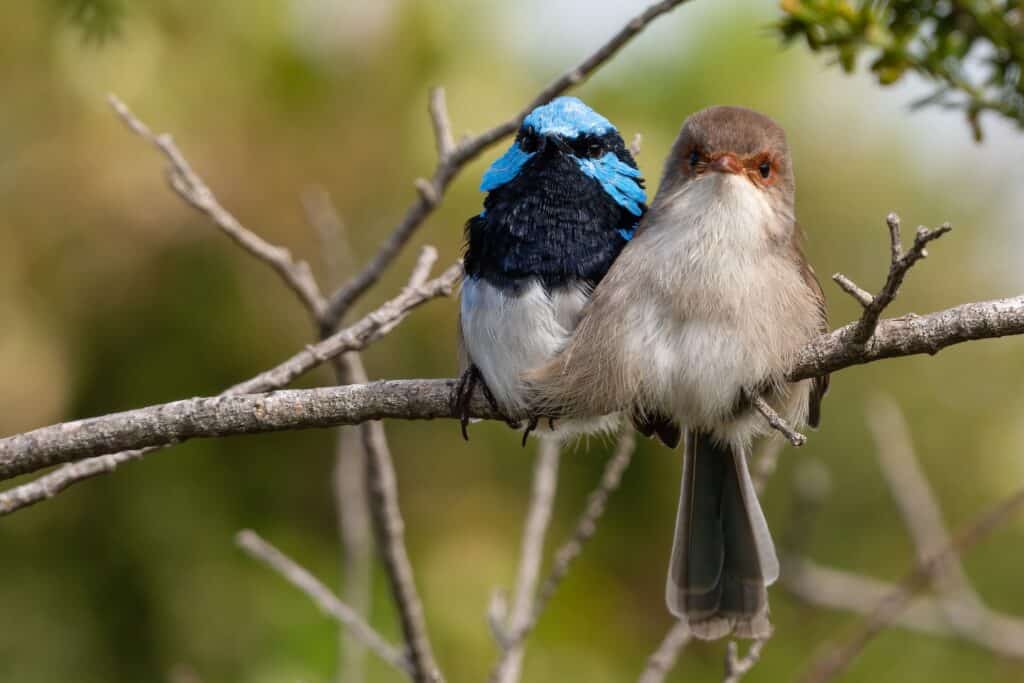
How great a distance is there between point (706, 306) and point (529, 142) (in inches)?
29.7

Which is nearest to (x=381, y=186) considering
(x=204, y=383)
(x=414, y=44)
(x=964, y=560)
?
(x=414, y=44)

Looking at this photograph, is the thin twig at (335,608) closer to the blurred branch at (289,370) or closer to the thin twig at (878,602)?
the blurred branch at (289,370)

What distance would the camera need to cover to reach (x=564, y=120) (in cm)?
340

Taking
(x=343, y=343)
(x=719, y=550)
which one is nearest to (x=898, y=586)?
(x=719, y=550)

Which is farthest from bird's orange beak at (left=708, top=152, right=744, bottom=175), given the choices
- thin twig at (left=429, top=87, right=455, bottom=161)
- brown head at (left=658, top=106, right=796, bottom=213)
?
thin twig at (left=429, top=87, right=455, bottom=161)

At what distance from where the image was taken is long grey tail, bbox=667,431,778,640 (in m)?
3.64

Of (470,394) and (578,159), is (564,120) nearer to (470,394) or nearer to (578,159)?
(578,159)

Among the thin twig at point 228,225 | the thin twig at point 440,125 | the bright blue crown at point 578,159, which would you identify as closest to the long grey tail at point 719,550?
the bright blue crown at point 578,159

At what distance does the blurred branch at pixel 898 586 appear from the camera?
12.5ft

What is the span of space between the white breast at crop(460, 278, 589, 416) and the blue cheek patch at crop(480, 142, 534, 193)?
35 centimetres

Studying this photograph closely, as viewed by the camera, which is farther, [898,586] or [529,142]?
[898,586]

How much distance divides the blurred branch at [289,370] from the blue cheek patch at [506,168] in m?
0.30

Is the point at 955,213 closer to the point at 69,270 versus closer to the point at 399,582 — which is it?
the point at 399,582

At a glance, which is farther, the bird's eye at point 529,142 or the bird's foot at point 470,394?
the bird's eye at point 529,142
